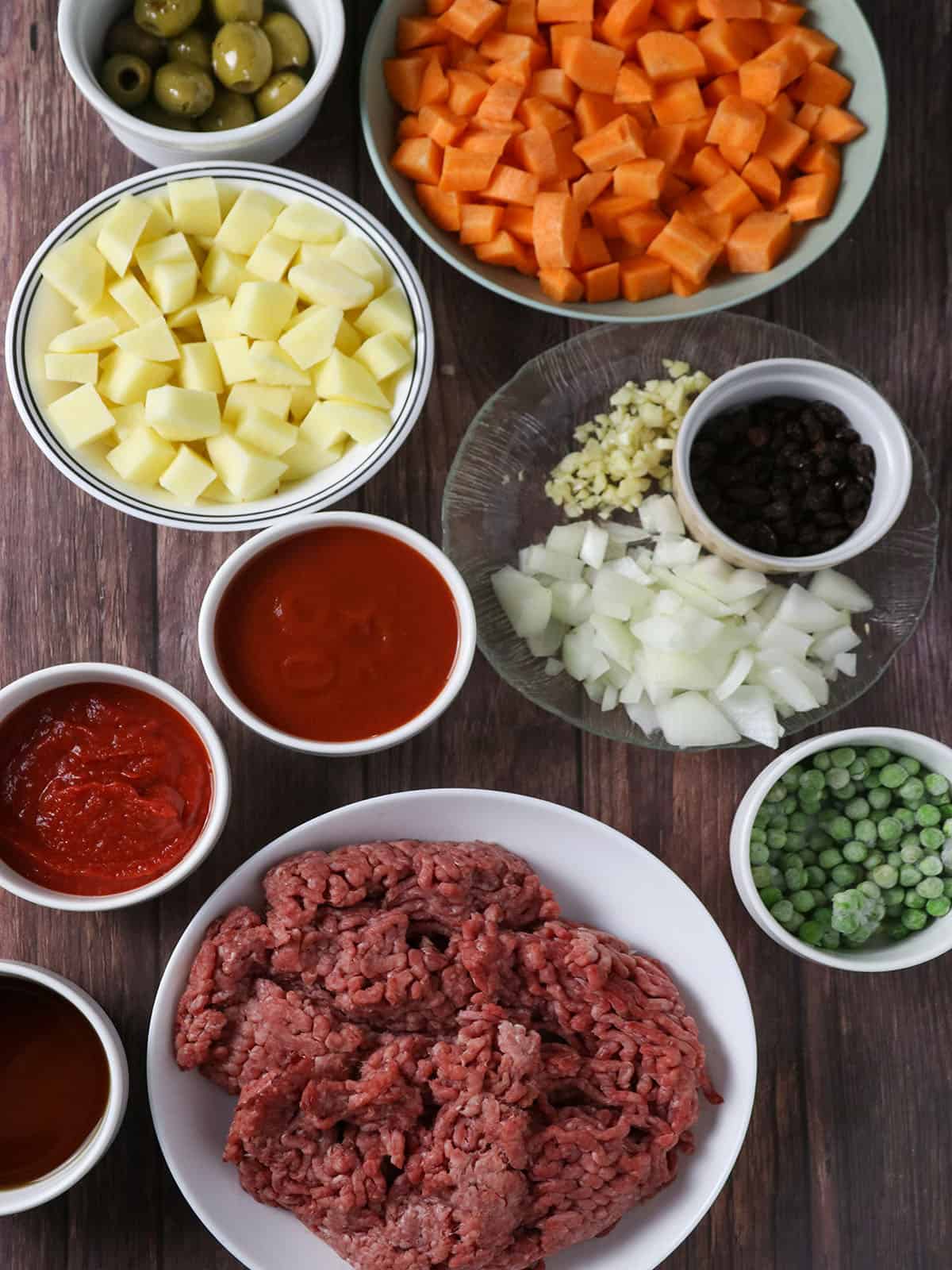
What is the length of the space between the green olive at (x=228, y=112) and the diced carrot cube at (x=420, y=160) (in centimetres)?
26

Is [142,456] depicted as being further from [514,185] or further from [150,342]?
[514,185]

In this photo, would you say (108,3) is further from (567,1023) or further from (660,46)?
(567,1023)

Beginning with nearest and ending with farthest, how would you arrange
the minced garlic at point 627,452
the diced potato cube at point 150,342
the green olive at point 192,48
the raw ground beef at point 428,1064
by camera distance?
the raw ground beef at point 428,1064
the diced potato cube at point 150,342
the green olive at point 192,48
the minced garlic at point 627,452

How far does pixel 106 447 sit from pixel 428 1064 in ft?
3.65

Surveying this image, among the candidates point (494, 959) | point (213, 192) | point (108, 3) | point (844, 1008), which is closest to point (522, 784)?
point (494, 959)

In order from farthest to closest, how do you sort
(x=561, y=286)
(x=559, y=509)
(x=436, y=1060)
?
(x=559, y=509) < (x=561, y=286) < (x=436, y=1060)

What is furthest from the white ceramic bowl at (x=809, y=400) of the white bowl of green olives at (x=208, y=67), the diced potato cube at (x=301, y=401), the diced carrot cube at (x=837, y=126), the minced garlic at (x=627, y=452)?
the white bowl of green olives at (x=208, y=67)

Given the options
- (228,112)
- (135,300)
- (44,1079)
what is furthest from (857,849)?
(228,112)

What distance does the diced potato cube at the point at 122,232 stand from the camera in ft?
6.44

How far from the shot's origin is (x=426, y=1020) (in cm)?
195

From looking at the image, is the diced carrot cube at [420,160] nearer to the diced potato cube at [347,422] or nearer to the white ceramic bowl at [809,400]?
the diced potato cube at [347,422]

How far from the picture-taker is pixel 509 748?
2234 mm

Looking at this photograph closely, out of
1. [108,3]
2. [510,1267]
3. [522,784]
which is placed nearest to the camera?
[510,1267]

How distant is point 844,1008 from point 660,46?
1.73 metres
